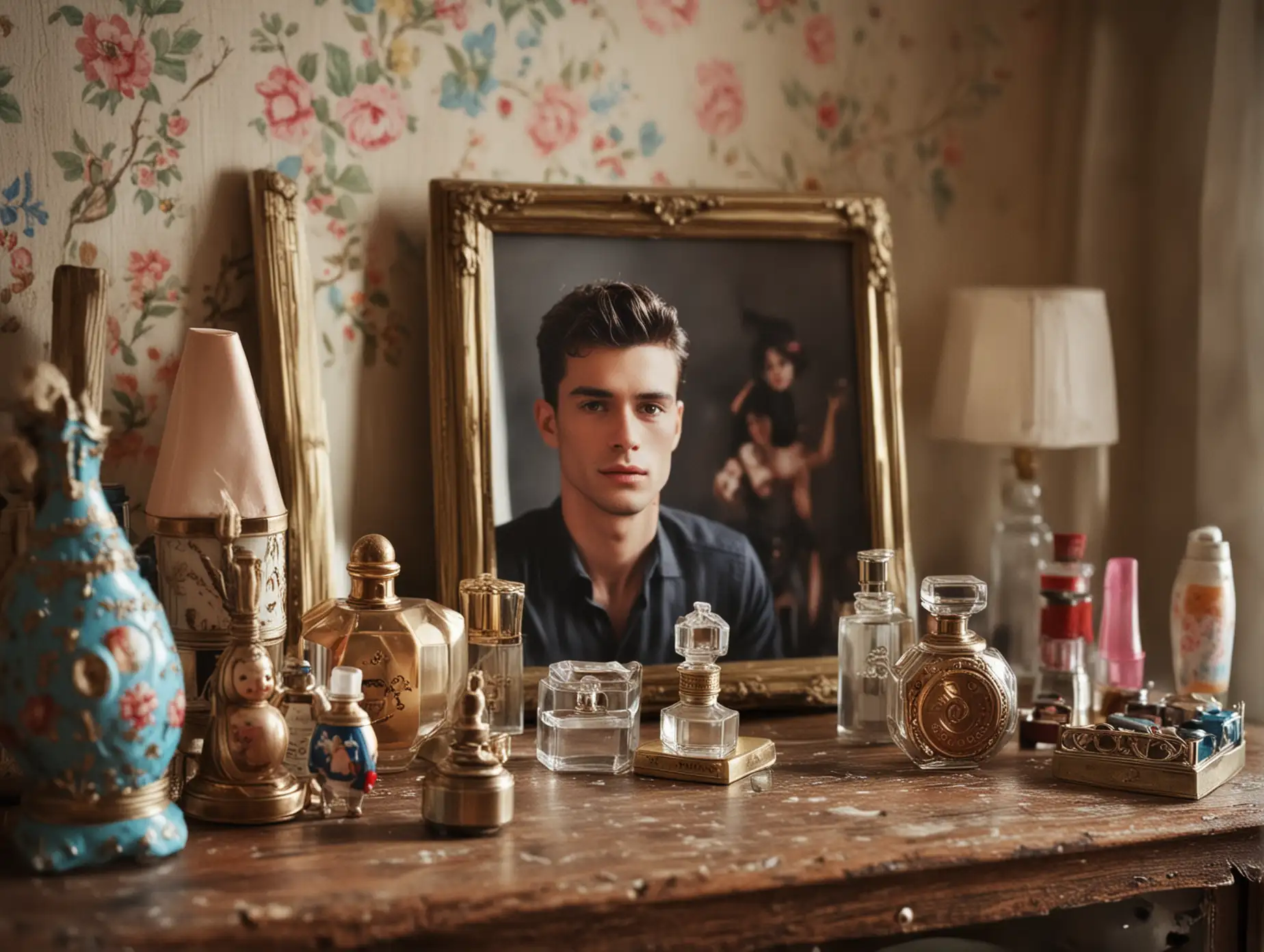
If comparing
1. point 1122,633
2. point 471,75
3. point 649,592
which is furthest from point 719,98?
point 1122,633

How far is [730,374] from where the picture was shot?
1.76 m

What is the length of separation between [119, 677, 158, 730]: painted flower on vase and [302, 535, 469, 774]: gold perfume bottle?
0.90 ft

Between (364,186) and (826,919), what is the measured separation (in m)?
1.03

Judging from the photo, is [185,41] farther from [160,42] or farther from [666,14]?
[666,14]

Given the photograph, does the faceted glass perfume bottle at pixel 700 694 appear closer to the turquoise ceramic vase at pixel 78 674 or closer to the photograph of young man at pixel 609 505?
the photograph of young man at pixel 609 505

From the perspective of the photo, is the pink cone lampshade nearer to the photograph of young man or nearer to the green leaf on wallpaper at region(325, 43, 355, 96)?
the photograph of young man

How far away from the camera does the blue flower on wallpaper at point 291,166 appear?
1.62m

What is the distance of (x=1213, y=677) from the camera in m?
1.70

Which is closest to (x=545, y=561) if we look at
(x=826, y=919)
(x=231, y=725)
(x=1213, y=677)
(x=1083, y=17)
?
(x=231, y=725)

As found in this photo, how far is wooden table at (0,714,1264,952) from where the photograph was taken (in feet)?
3.60

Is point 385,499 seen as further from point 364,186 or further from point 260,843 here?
point 260,843

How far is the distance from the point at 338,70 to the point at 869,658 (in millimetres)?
974

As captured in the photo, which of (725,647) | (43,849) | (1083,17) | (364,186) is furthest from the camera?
(1083,17)

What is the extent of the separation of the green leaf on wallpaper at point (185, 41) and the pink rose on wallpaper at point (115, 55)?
32 mm
